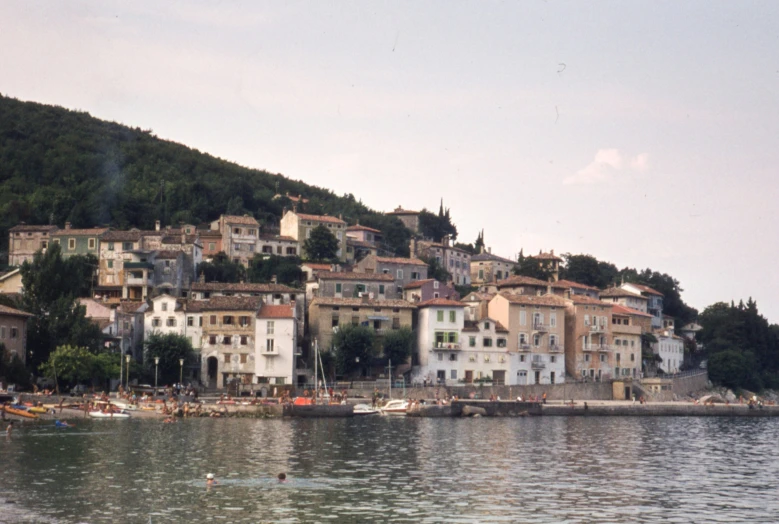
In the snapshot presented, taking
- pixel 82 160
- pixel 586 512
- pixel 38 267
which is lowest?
pixel 586 512

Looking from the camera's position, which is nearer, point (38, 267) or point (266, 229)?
point (38, 267)

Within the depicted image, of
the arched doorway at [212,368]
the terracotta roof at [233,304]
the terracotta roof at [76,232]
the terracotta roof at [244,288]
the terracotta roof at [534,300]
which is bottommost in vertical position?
the arched doorway at [212,368]

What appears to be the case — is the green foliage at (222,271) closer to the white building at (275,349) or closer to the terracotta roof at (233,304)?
the terracotta roof at (233,304)

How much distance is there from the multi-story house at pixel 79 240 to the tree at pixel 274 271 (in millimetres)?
15858

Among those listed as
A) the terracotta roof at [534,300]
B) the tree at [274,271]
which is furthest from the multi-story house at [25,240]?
the terracotta roof at [534,300]

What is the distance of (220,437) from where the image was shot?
2329 inches

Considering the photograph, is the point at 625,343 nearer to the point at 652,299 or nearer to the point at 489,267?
the point at 652,299

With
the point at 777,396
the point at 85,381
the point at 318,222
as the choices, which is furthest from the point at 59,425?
the point at 777,396

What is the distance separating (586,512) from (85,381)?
2234 inches

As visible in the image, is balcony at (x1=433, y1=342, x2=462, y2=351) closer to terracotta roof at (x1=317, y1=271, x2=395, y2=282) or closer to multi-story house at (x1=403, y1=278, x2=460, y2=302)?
multi-story house at (x1=403, y1=278, x2=460, y2=302)

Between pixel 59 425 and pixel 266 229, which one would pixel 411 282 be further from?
pixel 59 425

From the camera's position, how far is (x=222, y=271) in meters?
109

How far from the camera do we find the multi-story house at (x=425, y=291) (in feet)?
352

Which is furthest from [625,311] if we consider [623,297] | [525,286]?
[525,286]
